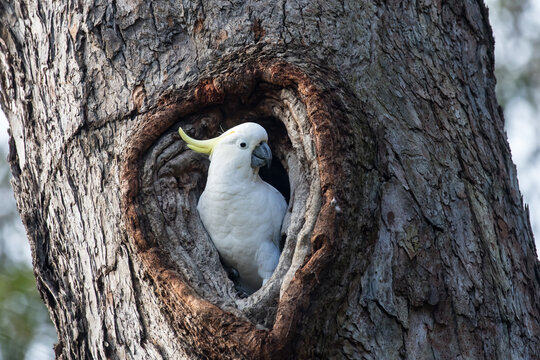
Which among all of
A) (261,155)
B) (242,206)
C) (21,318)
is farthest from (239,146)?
(21,318)

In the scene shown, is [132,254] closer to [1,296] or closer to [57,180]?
[57,180]

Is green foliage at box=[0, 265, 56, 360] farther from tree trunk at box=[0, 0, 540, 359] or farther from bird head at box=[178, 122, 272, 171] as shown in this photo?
bird head at box=[178, 122, 272, 171]

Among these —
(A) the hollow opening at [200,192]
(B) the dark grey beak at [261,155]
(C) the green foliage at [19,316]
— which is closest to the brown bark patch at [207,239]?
(A) the hollow opening at [200,192]

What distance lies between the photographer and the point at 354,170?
2246mm

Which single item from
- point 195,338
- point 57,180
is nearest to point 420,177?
point 195,338

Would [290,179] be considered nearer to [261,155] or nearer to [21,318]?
[261,155]

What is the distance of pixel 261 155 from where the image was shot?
2.74m

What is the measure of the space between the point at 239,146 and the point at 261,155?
0.12 metres

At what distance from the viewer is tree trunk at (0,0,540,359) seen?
85.2 inches

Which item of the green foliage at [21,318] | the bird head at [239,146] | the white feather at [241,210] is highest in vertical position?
the bird head at [239,146]

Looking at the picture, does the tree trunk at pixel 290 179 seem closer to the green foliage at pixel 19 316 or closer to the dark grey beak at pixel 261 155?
the dark grey beak at pixel 261 155

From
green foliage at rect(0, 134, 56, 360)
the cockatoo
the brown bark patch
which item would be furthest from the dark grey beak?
green foliage at rect(0, 134, 56, 360)

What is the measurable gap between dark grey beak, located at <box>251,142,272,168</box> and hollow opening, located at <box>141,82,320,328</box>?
6 cm

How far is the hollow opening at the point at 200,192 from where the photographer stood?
7.16ft
